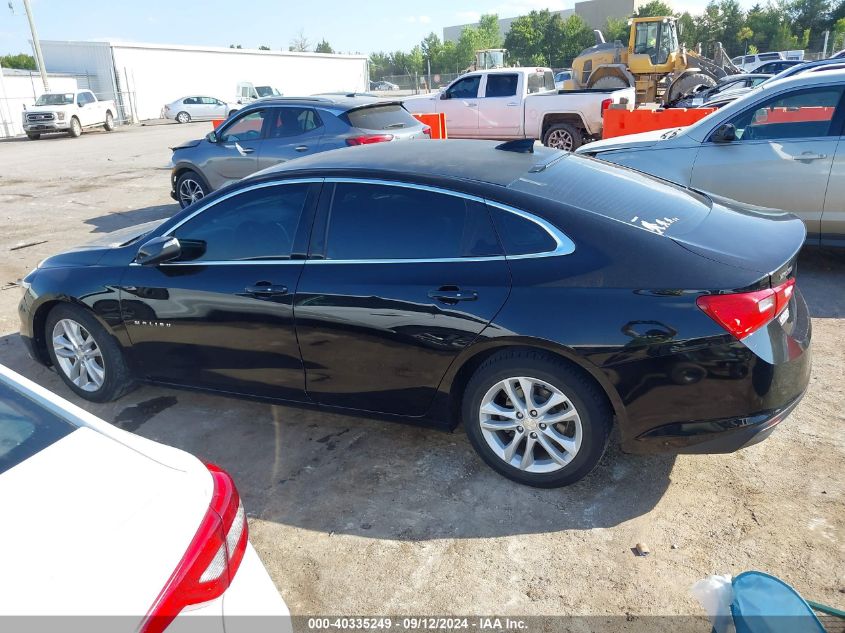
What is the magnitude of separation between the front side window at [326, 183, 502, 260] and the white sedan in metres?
1.77

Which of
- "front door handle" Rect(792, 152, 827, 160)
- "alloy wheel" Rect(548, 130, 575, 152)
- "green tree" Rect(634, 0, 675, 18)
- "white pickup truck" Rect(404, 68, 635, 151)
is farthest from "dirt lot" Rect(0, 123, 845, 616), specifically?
"green tree" Rect(634, 0, 675, 18)

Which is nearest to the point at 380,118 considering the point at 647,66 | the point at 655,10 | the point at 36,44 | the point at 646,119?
the point at 646,119

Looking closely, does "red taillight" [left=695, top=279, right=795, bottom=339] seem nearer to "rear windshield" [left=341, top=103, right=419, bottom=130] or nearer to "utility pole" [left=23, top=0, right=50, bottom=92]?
"rear windshield" [left=341, top=103, right=419, bottom=130]

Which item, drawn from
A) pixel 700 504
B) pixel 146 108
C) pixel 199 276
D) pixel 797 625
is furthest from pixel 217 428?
pixel 146 108

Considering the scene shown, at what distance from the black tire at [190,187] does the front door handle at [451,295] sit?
311 inches

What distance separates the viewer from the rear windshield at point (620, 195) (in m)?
3.44

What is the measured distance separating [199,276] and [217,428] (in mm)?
984

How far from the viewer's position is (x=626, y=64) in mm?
23391

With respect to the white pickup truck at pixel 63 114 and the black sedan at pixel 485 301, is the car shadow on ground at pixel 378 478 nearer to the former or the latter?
the black sedan at pixel 485 301

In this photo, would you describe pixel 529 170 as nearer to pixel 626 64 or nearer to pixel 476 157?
pixel 476 157

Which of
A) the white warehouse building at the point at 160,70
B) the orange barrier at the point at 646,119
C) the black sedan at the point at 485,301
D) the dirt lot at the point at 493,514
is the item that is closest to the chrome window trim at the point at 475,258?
the black sedan at the point at 485,301

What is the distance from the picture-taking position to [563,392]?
130 inches

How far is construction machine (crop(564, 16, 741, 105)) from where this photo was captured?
2171 centimetres

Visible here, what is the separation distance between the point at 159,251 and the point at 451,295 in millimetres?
1838
